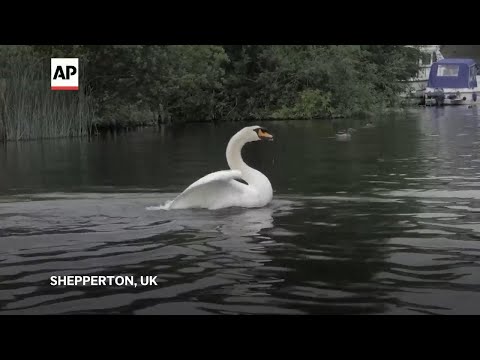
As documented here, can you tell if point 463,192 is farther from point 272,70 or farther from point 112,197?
point 272,70

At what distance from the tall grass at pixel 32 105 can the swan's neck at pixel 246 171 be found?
9.26m

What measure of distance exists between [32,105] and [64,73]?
12956mm

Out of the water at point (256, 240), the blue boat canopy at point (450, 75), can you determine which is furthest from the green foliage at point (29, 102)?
the blue boat canopy at point (450, 75)

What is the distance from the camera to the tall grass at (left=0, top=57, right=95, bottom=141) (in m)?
19.3

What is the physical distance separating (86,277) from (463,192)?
6.20 meters

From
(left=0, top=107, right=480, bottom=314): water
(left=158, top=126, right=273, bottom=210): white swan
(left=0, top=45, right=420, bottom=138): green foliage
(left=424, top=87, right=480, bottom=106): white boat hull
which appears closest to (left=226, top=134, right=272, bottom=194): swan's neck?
(left=158, top=126, right=273, bottom=210): white swan

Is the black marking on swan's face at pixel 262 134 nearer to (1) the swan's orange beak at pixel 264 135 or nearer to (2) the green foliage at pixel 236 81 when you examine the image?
(1) the swan's orange beak at pixel 264 135

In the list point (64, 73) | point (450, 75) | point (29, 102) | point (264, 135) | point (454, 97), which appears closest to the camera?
point (64, 73)

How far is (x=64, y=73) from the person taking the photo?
7.11 meters

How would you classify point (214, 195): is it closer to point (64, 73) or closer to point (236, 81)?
point (64, 73)

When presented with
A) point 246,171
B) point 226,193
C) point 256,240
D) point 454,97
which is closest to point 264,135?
point 246,171

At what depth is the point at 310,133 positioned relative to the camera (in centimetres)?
2598

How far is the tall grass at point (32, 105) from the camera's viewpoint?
63.3 ft

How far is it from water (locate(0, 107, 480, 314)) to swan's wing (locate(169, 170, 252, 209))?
0.15 metres
